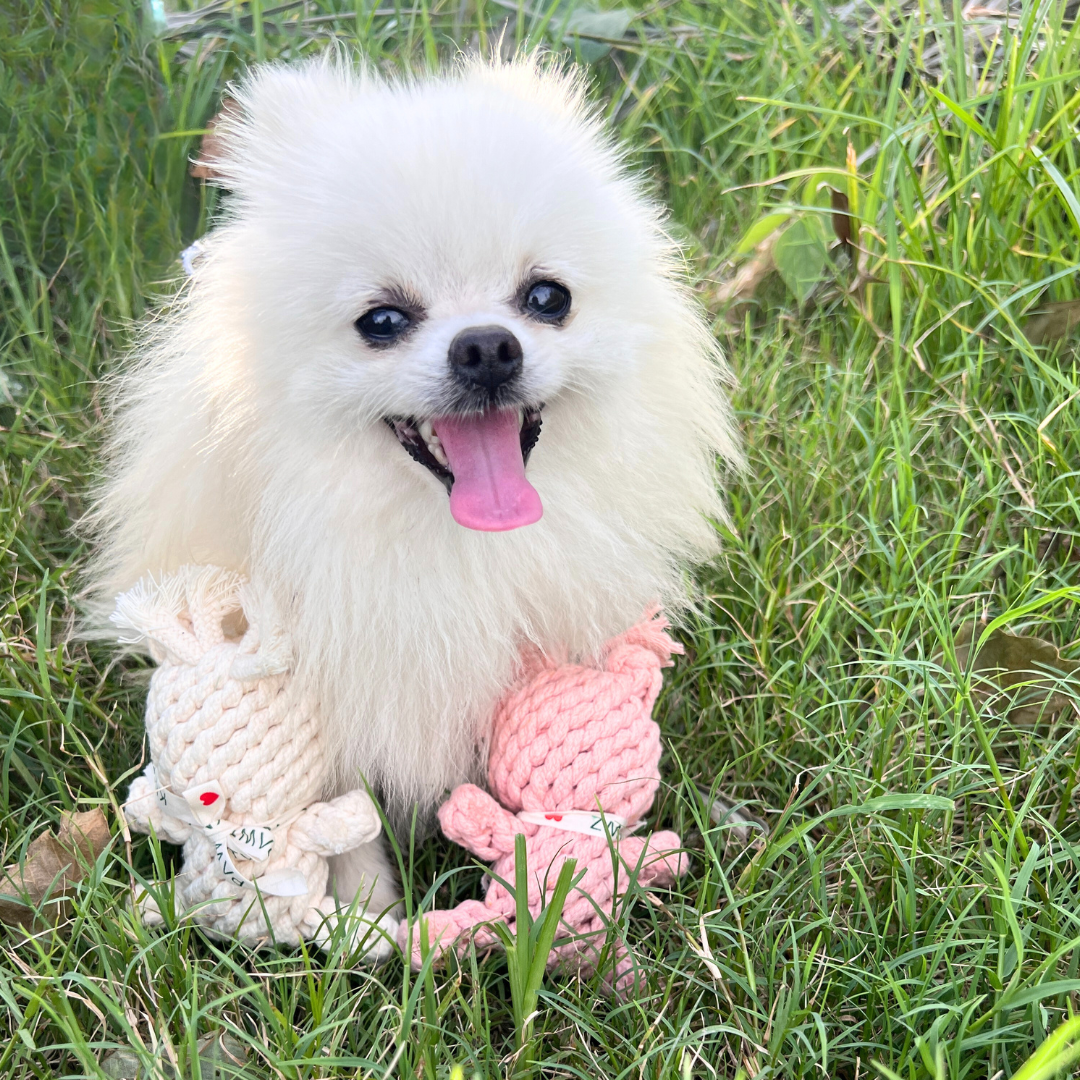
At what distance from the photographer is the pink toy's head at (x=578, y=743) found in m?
1.71

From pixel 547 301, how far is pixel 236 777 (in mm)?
860

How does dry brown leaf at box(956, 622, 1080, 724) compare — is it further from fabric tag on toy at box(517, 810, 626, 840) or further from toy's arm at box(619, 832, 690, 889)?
fabric tag on toy at box(517, 810, 626, 840)

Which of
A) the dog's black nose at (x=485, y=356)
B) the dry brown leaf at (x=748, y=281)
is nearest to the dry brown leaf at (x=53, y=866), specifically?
the dog's black nose at (x=485, y=356)

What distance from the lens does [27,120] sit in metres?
2.77

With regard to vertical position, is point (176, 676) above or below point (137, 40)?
below

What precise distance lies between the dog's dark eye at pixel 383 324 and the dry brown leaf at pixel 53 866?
94 centimetres

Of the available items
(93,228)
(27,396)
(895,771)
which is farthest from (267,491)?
(93,228)

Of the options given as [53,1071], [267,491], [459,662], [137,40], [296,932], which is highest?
[137,40]

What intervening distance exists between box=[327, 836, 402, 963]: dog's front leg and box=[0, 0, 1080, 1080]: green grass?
6cm

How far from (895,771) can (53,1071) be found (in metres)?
1.40

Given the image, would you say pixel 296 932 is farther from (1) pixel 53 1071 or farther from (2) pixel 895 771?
(2) pixel 895 771

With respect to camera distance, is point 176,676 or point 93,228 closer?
point 176,676

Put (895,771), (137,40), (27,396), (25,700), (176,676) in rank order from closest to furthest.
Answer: (176,676) < (895,771) < (25,700) < (27,396) < (137,40)

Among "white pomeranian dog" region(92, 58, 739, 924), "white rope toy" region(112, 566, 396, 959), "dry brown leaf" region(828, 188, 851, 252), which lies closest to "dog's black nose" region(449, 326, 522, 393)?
"white pomeranian dog" region(92, 58, 739, 924)
